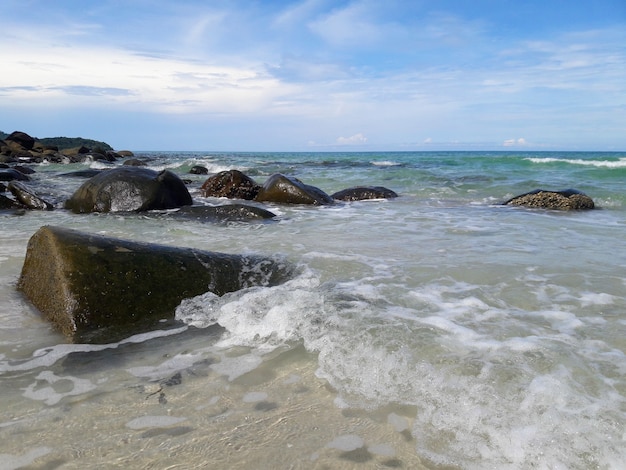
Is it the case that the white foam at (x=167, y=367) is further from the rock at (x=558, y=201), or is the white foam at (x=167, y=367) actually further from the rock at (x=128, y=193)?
the rock at (x=558, y=201)

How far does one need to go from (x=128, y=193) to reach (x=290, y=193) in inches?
133

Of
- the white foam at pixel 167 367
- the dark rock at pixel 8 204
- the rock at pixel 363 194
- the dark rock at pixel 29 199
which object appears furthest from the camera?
the rock at pixel 363 194

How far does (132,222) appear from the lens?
752 cm

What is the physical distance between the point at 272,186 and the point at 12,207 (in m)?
5.15

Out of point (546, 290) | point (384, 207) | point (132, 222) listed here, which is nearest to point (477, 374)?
point (546, 290)

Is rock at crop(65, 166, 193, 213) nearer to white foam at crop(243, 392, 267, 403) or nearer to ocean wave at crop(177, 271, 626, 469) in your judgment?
ocean wave at crop(177, 271, 626, 469)

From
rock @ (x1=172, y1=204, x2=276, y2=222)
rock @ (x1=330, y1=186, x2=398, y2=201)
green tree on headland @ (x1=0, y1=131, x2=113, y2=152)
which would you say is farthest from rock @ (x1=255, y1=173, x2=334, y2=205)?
green tree on headland @ (x1=0, y1=131, x2=113, y2=152)

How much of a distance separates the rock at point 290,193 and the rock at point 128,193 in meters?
2.14

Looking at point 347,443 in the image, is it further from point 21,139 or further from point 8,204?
point 21,139

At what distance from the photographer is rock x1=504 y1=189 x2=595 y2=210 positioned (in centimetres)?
964

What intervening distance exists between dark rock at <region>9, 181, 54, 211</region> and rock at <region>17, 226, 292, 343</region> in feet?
20.4

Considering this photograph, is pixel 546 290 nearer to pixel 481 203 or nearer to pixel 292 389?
pixel 292 389

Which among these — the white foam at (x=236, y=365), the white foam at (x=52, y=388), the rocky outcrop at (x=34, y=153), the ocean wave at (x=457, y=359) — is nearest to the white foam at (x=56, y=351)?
the white foam at (x=52, y=388)

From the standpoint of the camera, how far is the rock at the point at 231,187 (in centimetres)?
1149
